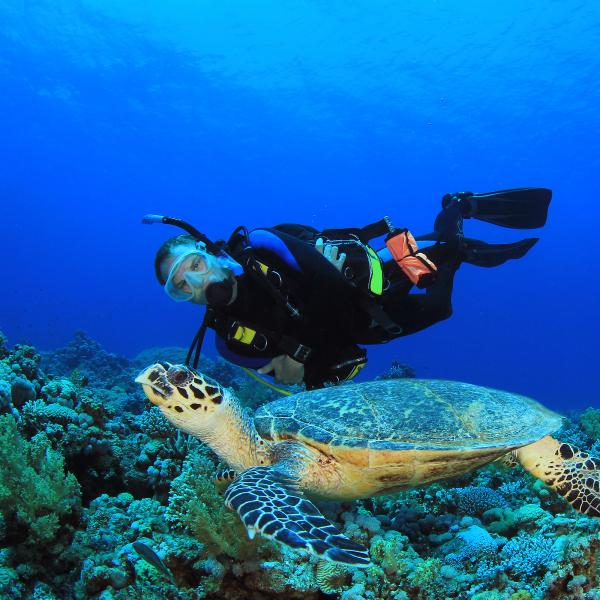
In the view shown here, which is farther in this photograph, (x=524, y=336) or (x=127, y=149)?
(x=524, y=336)

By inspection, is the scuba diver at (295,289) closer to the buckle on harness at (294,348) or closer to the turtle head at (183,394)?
the buckle on harness at (294,348)

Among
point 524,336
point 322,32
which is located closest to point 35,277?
point 322,32

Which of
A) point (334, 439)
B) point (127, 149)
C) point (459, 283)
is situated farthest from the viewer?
point (459, 283)

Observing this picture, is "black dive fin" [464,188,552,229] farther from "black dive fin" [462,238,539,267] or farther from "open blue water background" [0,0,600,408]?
"open blue water background" [0,0,600,408]

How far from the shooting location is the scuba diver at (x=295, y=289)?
12.9 ft

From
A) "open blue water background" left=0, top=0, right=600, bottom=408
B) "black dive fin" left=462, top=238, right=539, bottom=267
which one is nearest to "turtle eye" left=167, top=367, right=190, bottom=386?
"black dive fin" left=462, top=238, right=539, bottom=267

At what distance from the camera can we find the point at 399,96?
3766cm

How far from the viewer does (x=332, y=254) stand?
4.16 metres

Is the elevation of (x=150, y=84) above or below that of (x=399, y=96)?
below

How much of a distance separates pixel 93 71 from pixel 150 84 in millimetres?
5153

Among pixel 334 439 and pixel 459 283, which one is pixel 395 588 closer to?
pixel 334 439

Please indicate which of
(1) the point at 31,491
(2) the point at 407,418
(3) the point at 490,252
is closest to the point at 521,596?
(2) the point at 407,418

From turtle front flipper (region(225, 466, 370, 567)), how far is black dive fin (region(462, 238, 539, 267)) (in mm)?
4257

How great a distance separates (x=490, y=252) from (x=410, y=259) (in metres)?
1.87
